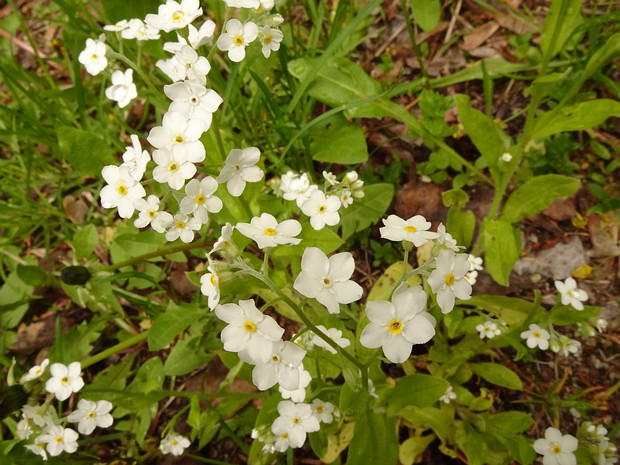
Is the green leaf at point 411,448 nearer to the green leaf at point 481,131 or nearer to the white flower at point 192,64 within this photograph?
the green leaf at point 481,131

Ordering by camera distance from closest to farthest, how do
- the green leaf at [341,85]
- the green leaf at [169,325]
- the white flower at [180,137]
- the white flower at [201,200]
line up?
1. the white flower at [180,137]
2. the white flower at [201,200]
3. the green leaf at [169,325]
4. the green leaf at [341,85]

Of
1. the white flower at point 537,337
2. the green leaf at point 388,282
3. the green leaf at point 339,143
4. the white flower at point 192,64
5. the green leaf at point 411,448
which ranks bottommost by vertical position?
the green leaf at point 411,448

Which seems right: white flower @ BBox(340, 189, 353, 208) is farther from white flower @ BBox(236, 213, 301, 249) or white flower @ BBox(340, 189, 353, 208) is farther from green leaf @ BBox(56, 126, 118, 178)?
green leaf @ BBox(56, 126, 118, 178)

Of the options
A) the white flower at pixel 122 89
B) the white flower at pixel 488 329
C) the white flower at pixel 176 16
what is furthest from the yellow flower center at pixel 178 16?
the white flower at pixel 488 329

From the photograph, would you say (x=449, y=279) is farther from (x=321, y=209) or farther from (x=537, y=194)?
(x=537, y=194)

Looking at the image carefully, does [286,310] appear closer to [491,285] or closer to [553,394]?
[491,285]

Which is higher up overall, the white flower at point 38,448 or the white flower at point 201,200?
the white flower at point 201,200

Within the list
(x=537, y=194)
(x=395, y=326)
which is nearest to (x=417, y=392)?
(x=395, y=326)

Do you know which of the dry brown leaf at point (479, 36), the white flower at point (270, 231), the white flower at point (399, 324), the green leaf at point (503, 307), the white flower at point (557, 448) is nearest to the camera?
the white flower at point (399, 324)

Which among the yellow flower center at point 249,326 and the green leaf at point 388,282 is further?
the green leaf at point 388,282
